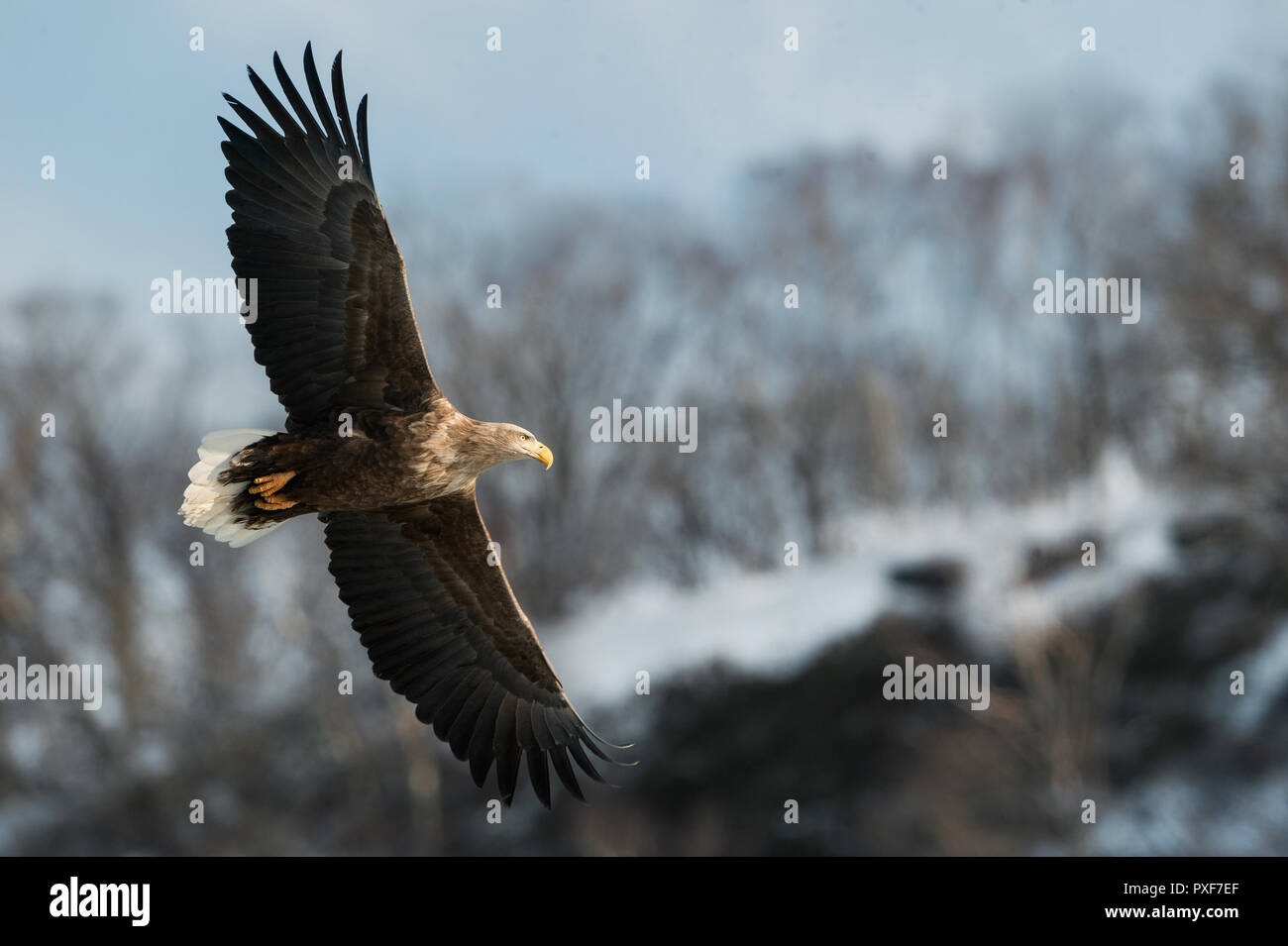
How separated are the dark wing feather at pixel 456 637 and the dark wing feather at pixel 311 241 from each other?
60.8 inches

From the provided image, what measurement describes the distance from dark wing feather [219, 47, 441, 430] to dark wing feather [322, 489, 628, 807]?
154cm

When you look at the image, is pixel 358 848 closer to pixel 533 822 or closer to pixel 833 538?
pixel 533 822

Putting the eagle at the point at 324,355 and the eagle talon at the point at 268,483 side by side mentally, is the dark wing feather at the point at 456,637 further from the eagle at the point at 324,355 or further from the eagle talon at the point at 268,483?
the eagle talon at the point at 268,483

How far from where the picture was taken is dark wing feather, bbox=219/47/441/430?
327 inches

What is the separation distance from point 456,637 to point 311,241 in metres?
→ 3.06

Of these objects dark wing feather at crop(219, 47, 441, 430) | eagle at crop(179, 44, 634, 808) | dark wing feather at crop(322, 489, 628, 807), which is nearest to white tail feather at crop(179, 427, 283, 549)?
eagle at crop(179, 44, 634, 808)

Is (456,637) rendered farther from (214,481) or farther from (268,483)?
(214,481)

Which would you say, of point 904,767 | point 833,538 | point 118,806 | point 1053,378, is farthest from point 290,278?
point 118,806

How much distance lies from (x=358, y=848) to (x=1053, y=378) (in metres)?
18.9

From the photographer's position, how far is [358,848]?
31078 mm

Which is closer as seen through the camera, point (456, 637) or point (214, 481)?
point (214, 481)

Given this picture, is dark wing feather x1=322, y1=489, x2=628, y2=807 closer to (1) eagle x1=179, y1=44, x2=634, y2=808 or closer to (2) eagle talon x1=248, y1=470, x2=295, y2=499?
(1) eagle x1=179, y1=44, x2=634, y2=808

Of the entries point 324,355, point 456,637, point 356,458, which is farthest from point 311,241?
point 456,637

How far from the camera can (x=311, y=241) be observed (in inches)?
330
